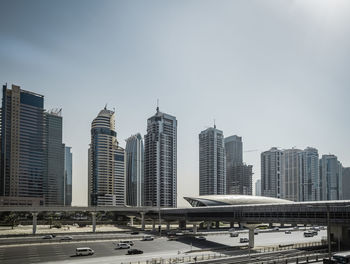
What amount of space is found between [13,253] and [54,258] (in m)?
10.8

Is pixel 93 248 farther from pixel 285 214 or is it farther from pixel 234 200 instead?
pixel 234 200

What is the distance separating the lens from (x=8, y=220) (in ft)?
448

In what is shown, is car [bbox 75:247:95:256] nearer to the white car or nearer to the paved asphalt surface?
the white car

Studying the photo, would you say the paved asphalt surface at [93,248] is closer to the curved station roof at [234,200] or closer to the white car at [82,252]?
the white car at [82,252]

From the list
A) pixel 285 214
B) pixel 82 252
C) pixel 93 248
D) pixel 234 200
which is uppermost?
pixel 285 214

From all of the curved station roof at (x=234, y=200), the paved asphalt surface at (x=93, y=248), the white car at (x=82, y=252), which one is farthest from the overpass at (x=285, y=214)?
the white car at (x=82, y=252)

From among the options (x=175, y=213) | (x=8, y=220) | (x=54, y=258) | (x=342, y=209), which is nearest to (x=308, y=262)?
(x=342, y=209)

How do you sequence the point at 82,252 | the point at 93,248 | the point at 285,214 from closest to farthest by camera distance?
the point at 82,252 < the point at 285,214 < the point at 93,248

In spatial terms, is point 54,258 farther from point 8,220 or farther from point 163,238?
point 8,220

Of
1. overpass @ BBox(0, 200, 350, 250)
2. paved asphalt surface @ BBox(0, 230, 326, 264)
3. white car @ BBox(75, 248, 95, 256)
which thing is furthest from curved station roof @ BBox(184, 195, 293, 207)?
white car @ BBox(75, 248, 95, 256)

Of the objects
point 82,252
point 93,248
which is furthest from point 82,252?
point 93,248

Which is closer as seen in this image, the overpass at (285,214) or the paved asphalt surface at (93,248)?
the paved asphalt surface at (93,248)

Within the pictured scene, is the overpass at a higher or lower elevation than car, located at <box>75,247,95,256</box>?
higher

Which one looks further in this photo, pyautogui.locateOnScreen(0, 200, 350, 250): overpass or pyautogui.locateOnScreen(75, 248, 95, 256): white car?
pyautogui.locateOnScreen(75, 248, 95, 256): white car
